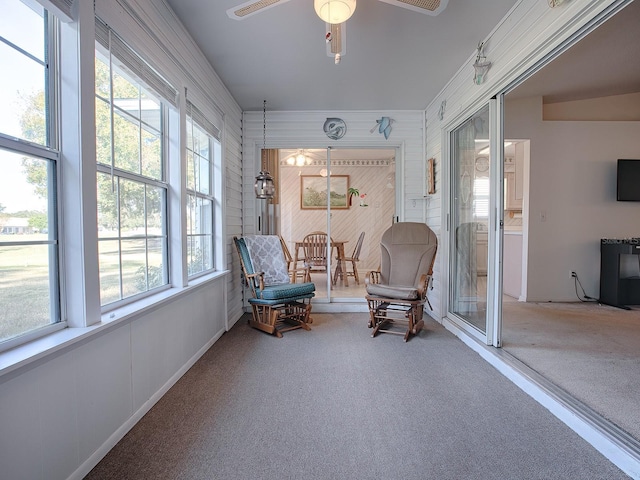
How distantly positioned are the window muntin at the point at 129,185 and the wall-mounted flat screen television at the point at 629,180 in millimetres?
5615

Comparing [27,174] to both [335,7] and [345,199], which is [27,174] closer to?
[335,7]

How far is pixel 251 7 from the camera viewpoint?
5.90ft

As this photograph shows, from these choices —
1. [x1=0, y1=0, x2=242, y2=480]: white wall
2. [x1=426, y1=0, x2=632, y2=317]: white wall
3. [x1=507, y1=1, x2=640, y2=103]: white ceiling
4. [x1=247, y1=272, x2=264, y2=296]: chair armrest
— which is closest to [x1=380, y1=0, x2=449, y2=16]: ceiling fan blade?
[x1=426, y1=0, x2=632, y2=317]: white wall

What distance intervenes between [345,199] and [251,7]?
487cm

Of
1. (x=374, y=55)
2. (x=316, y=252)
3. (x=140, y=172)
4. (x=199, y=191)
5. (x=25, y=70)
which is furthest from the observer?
(x=316, y=252)

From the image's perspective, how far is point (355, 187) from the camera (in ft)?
21.2

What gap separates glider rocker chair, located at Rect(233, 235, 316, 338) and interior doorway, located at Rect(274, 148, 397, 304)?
202 cm

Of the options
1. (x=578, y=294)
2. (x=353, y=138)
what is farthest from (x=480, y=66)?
(x=578, y=294)

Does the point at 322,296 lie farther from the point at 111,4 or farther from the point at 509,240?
the point at 111,4

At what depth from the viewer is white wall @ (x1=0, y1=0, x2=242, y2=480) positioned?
44.8 inches

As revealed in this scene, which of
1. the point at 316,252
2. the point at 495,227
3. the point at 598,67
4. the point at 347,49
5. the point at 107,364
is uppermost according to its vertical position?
the point at 598,67

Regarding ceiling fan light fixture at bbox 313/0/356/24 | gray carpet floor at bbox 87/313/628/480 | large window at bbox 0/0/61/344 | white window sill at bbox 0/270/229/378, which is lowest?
gray carpet floor at bbox 87/313/628/480

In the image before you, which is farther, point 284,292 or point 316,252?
point 316,252

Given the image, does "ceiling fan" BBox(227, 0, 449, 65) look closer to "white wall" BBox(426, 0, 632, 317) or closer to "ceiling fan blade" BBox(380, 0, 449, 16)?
"ceiling fan blade" BBox(380, 0, 449, 16)
